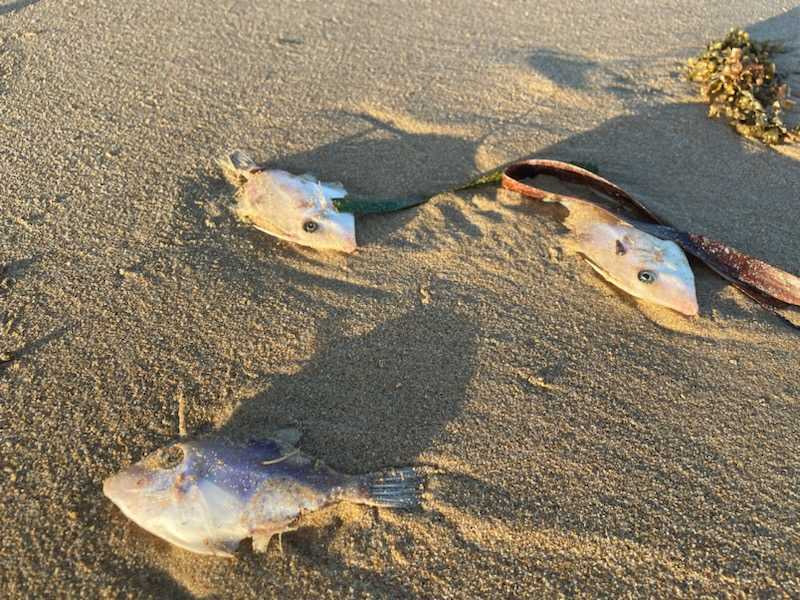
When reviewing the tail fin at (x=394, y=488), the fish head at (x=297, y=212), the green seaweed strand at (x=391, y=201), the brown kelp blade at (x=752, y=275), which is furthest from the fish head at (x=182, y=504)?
the brown kelp blade at (x=752, y=275)

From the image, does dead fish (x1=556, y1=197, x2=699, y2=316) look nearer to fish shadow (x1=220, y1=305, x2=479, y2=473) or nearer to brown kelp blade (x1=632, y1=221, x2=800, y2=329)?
brown kelp blade (x1=632, y1=221, x2=800, y2=329)

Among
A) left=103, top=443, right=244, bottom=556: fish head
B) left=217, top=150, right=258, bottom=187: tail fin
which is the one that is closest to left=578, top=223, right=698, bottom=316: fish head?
left=217, top=150, right=258, bottom=187: tail fin

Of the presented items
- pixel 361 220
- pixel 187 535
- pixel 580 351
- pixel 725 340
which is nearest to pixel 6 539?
pixel 187 535

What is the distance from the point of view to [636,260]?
3.02 meters

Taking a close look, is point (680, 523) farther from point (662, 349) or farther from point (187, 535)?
point (187, 535)

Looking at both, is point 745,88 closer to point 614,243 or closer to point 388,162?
point 614,243

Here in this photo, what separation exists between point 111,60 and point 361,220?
85.4 inches

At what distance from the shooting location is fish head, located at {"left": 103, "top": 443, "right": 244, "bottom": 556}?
84.8 inches

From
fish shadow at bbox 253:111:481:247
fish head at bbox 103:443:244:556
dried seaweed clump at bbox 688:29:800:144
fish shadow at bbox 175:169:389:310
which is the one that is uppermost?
dried seaweed clump at bbox 688:29:800:144

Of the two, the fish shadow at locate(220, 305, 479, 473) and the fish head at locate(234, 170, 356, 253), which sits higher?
the fish head at locate(234, 170, 356, 253)

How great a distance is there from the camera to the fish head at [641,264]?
2922 millimetres

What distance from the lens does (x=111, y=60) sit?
4.02 metres

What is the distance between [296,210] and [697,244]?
6.75ft

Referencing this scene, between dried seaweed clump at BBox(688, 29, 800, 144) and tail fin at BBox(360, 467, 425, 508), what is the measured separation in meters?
3.18
